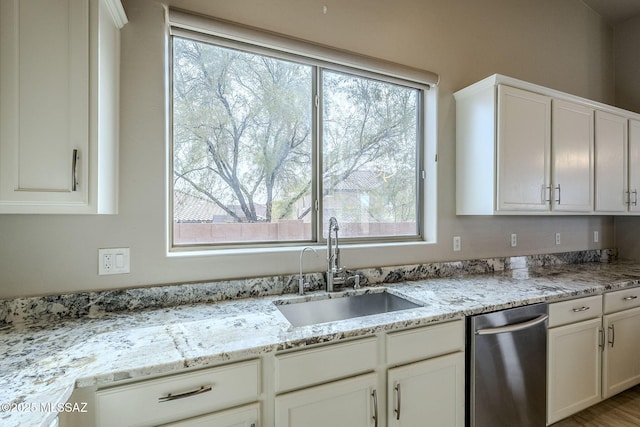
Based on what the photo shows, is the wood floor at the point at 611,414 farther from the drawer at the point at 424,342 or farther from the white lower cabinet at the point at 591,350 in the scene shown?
Result: the drawer at the point at 424,342

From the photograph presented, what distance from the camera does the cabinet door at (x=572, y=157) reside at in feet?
7.34

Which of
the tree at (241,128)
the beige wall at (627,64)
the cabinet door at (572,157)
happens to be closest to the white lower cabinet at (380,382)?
the tree at (241,128)

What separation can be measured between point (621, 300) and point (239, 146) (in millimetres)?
2708

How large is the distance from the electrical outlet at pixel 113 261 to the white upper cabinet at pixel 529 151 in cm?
217

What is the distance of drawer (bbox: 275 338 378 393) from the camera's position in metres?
1.12

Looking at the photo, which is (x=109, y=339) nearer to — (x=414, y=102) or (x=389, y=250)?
(x=389, y=250)

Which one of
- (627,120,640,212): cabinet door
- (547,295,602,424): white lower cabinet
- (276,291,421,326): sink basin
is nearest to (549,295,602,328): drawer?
(547,295,602,424): white lower cabinet

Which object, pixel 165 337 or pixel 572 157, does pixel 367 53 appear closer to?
pixel 572 157

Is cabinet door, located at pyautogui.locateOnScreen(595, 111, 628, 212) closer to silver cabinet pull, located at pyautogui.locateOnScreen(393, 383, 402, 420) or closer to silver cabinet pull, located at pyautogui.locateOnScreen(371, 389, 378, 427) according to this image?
silver cabinet pull, located at pyautogui.locateOnScreen(393, 383, 402, 420)

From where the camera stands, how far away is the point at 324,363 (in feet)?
3.86

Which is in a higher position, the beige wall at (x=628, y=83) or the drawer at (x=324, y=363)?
the beige wall at (x=628, y=83)

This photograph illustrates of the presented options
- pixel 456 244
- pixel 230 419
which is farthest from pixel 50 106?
pixel 456 244

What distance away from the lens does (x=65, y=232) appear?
1354 mm

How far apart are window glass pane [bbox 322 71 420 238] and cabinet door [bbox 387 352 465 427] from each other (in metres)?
0.94
